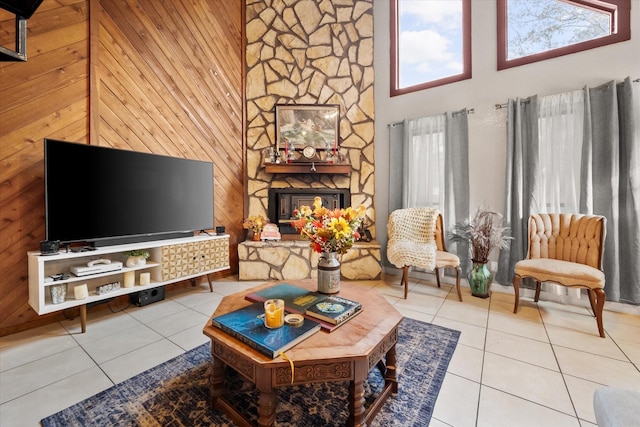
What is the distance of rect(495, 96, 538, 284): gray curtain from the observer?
2.91 metres

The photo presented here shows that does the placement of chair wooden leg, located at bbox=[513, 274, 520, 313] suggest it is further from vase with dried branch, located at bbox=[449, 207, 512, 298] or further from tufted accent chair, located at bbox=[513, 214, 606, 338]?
vase with dried branch, located at bbox=[449, 207, 512, 298]

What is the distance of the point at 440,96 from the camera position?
140 inches

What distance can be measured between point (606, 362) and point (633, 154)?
1896 millimetres

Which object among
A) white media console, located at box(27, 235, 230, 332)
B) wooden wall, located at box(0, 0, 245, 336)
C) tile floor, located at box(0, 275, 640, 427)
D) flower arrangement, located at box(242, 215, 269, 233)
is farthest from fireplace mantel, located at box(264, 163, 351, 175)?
tile floor, located at box(0, 275, 640, 427)

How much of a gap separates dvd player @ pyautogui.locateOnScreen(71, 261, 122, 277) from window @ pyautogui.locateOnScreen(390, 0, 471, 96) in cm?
395

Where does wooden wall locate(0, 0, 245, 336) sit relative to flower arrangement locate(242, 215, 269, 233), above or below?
above

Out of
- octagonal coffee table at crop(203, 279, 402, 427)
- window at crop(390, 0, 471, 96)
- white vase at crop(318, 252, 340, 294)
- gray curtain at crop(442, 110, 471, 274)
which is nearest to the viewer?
octagonal coffee table at crop(203, 279, 402, 427)

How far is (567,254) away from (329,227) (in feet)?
8.45

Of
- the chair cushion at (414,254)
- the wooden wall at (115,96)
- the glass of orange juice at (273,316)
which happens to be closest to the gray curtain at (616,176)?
the chair cushion at (414,254)

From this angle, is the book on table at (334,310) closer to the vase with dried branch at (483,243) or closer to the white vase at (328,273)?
the white vase at (328,273)

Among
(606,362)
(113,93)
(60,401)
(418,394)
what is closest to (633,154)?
(606,362)

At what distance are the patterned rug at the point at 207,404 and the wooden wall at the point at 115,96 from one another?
1.50 metres

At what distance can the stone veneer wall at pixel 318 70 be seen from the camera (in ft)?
13.2

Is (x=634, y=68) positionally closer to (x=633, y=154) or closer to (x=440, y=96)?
(x=633, y=154)
